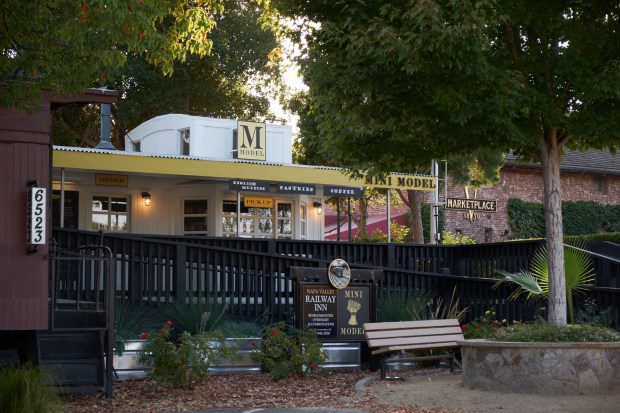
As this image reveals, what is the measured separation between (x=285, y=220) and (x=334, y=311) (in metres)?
10.5

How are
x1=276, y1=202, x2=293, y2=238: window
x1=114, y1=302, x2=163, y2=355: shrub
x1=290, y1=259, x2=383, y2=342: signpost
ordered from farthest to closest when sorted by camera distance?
x1=276, y1=202, x2=293, y2=238: window < x1=290, y1=259, x2=383, y2=342: signpost < x1=114, y1=302, x2=163, y2=355: shrub

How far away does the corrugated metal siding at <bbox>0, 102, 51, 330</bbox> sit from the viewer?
33.3 ft

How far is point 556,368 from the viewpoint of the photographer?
1043 cm

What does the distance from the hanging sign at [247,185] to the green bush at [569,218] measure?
20484 mm

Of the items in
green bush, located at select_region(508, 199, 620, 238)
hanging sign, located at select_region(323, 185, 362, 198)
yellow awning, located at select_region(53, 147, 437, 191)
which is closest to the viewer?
yellow awning, located at select_region(53, 147, 437, 191)

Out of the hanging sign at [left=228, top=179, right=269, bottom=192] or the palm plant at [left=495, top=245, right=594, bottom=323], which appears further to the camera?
the hanging sign at [left=228, top=179, right=269, bottom=192]

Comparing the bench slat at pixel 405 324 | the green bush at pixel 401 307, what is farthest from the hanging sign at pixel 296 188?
the bench slat at pixel 405 324

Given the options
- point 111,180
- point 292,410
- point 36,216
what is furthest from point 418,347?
point 111,180

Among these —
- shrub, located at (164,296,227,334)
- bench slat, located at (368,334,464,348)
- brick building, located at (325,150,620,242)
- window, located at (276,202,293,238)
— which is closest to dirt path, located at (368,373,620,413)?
bench slat, located at (368,334,464,348)

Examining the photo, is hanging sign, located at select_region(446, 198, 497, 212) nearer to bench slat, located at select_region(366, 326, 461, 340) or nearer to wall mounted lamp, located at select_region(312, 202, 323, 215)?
wall mounted lamp, located at select_region(312, 202, 323, 215)

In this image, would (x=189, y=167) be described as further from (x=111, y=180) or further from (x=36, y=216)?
(x=36, y=216)

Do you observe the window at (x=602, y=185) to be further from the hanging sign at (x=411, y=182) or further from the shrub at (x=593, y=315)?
the shrub at (x=593, y=315)

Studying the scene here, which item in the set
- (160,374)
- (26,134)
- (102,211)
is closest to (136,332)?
(160,374)

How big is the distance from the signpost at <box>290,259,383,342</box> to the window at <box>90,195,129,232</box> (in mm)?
9256
